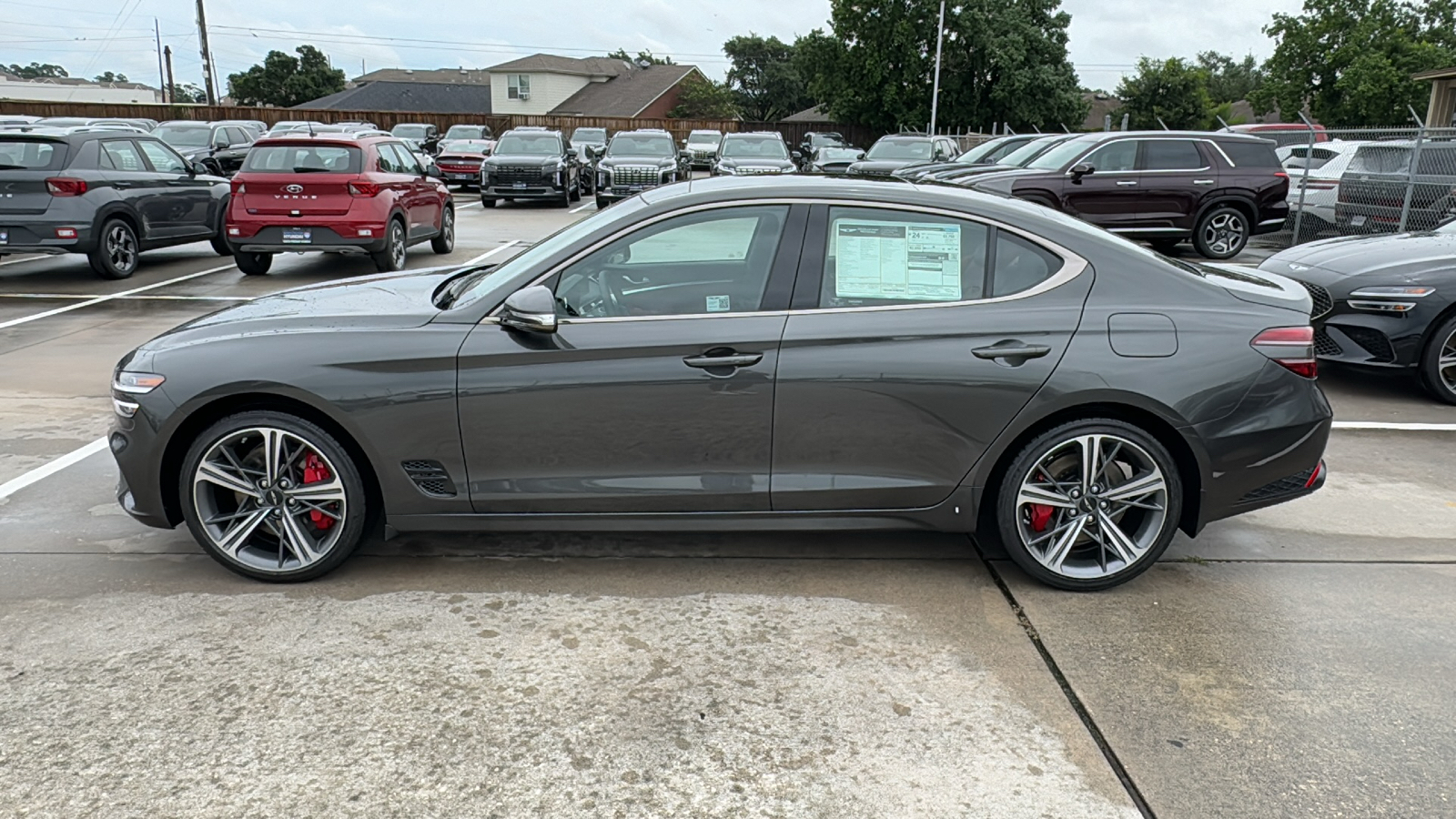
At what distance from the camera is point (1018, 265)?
3.99m

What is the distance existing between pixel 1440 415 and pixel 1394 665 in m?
4.03

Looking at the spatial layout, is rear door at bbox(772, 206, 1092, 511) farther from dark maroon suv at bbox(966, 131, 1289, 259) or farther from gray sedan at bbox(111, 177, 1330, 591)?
dark maroon suv at bbox(966, 131, 1289, 259)

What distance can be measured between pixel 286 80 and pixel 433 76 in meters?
11.0

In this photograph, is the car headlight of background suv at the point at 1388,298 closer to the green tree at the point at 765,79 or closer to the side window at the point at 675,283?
the side window at the point at 675,283

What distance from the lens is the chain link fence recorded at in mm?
12875

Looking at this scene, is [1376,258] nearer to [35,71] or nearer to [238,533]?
[238,533]

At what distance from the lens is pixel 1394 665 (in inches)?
142

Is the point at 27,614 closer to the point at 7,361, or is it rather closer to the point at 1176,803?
the point at 1176,803

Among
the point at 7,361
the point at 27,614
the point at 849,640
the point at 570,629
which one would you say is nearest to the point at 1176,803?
the point at 849,640

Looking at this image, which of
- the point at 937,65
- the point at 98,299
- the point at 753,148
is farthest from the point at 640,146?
the point at 937,65

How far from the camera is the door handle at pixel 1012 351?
387cm

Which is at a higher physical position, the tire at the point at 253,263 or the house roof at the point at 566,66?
the house roof at the point at 566,66

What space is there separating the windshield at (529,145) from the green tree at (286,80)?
63.5 m

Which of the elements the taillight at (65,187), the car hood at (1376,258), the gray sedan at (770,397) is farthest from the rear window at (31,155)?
the car hood at (1376,258)
